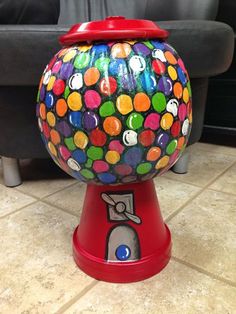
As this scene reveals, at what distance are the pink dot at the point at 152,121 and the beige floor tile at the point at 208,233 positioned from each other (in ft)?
0.99

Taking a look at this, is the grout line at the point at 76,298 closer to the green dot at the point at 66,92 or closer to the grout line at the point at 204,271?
the grout line at the point at 204,271

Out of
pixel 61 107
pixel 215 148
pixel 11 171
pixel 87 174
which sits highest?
pixel 61 107

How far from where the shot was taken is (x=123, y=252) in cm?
56

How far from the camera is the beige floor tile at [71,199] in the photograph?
0.82 m

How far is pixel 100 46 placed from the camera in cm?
44

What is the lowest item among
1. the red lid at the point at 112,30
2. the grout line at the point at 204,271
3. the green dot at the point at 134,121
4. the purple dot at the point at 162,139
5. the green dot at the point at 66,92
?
the grout line at the point at 204,271

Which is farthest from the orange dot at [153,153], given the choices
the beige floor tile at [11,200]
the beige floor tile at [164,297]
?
the beige floor tile at [11,200]

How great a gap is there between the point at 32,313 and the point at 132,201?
0.76 feet

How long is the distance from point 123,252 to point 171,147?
0.68 feet

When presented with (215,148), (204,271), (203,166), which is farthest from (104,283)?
(215,148)

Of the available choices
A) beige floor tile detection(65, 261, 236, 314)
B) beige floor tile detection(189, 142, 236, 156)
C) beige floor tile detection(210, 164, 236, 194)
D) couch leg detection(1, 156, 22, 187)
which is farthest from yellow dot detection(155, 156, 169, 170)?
beige floor tile detection(189, 142, 236, 156)

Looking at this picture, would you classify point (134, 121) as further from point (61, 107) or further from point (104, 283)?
point (104, 283)

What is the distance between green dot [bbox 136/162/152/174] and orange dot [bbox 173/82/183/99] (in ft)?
0.35

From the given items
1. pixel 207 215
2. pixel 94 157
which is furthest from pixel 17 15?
pixel 207 215
